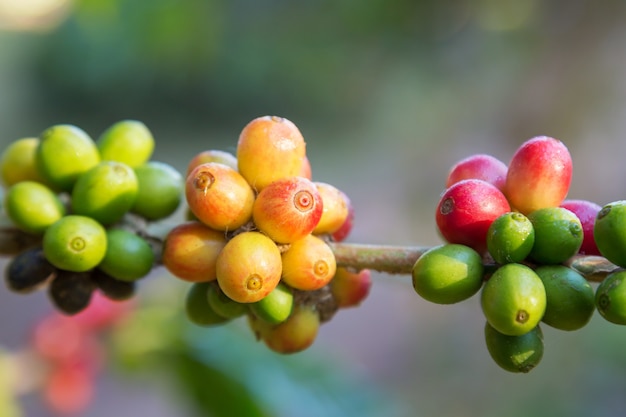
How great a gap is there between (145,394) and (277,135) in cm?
630

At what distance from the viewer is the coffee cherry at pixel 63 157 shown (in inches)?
48.4

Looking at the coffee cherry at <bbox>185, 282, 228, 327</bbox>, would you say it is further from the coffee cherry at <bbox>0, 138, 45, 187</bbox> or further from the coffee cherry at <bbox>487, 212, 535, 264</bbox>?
the coffee cherry at <bbox>487, 212, 535, 264</bbox>

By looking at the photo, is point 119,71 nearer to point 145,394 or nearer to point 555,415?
point 145,394

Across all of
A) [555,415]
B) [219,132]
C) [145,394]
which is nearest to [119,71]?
[219,132]

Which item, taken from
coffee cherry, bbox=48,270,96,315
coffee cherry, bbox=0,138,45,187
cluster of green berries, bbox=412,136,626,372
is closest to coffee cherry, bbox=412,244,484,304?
cluster of green berries, bbox=412,136,626,372

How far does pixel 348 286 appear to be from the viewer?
120 cm

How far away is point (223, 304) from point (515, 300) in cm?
49

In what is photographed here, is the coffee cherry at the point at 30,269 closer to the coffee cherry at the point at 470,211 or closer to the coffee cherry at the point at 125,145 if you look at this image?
the coffee cherry at the point at 125,145

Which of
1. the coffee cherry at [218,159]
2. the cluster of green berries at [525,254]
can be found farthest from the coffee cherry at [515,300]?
the coffee cherry at [218,159]

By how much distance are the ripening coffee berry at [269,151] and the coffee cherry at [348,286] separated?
231 mm

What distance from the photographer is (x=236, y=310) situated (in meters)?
1.11

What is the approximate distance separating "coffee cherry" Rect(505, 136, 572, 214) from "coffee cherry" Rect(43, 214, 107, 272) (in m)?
0.71

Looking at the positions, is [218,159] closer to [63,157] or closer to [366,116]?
[63,157]

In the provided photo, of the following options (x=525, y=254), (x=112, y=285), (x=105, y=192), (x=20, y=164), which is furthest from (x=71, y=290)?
(x=525, y=254)
